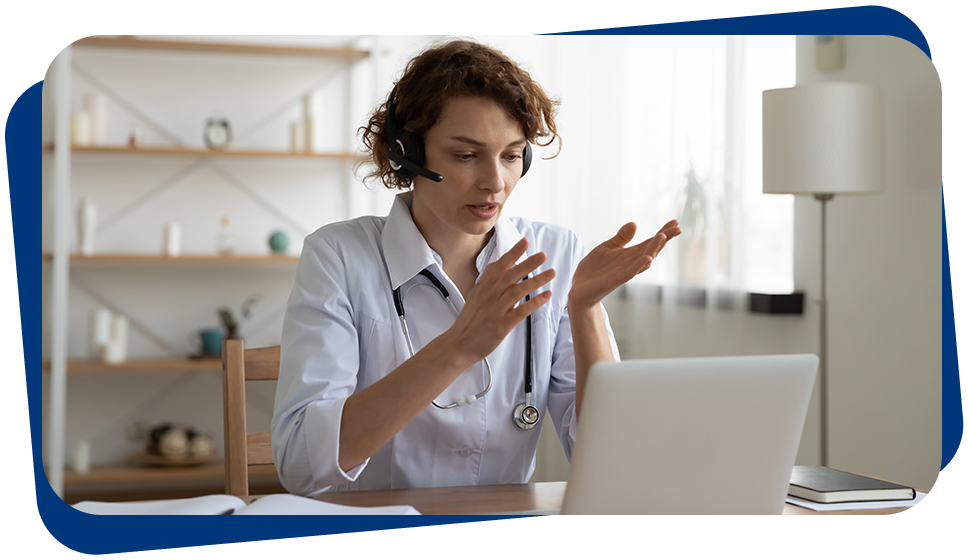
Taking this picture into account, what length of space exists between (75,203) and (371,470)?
9.75 ft

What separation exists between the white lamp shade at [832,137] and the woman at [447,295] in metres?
0.92

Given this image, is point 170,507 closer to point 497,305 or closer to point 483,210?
point 497,305

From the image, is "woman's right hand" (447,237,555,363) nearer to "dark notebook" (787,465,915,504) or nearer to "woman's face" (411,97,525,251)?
"woman's face" (411,97,525,251)

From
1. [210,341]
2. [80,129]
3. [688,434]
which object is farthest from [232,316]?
[688,434]

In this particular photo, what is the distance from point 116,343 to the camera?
3898 millimetres

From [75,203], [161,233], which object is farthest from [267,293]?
[75,203]

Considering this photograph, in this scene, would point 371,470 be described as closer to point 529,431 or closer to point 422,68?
point 529,431

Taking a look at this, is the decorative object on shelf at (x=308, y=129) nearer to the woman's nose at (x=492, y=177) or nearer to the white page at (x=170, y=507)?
the woman's nose at (x=492, y=177)

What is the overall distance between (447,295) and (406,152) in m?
0.24

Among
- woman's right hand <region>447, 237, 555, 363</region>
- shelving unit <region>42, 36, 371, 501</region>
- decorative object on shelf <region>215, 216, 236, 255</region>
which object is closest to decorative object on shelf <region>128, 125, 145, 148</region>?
shelving unit <region>42, 36, 371, 501</region>

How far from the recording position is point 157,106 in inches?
162

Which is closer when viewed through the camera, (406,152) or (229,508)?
(229,508)

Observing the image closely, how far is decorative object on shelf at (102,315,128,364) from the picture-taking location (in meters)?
3.89

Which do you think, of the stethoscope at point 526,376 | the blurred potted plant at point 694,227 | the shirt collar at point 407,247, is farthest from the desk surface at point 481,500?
the blurred potted plant at point 694,227
